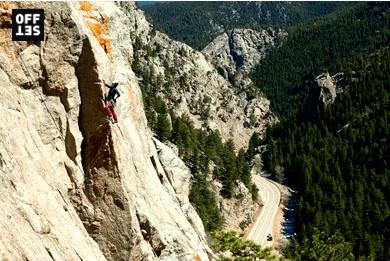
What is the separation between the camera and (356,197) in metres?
142

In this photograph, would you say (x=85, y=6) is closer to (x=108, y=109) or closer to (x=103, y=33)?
(x=103, y=33)

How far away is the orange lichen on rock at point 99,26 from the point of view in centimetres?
3462

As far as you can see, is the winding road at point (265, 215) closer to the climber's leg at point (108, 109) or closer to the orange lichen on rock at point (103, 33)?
the orange lichen on rock at point (103, 33)

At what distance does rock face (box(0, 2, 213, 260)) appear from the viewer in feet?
78.4

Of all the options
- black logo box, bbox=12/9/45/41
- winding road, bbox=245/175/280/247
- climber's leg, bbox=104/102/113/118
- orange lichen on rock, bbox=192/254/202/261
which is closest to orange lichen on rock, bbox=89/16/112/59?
climber's leg, bbox=104/102/113/118

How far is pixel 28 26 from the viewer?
28.9 m

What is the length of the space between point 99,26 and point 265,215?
124 metres

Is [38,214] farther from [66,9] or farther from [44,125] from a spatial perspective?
[66,9]

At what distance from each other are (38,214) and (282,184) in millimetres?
178550

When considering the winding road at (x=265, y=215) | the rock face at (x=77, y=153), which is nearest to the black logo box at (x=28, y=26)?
the rock face at (x=77, y=153)

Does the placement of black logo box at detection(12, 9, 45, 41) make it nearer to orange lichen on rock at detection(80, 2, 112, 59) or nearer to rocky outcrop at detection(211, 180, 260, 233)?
orange lichen on rock at detection(80, 2, 112, 59)

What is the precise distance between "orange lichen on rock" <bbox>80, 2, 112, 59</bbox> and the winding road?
87691 mm

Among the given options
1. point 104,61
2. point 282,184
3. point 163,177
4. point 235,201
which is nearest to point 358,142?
point 282,184

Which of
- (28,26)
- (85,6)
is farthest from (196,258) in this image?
(28,26)
